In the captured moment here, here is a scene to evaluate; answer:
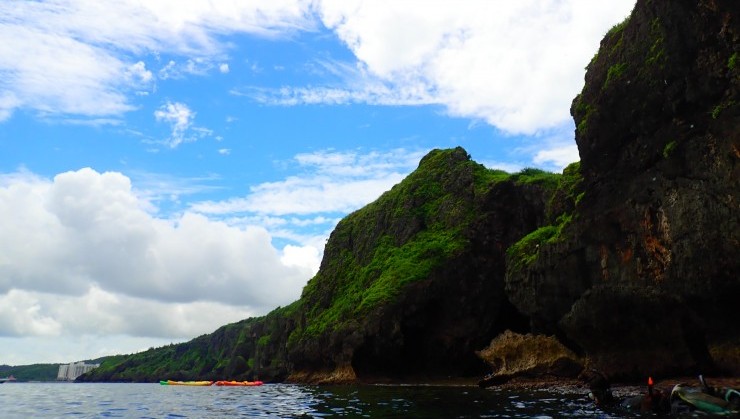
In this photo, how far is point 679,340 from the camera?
28.2 m

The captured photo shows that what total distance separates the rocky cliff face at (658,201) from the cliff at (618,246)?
0.26 feet

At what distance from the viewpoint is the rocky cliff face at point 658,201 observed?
81.1 ft

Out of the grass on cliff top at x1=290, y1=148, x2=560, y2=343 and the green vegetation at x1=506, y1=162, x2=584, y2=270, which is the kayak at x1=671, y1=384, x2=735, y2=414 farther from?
the grass on cliff top at x1=290, y1=148, x2=560, y2=343

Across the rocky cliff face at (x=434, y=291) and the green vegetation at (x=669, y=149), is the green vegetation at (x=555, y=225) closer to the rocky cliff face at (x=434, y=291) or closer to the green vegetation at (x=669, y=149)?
the green vegetation at (x=669, y=149)

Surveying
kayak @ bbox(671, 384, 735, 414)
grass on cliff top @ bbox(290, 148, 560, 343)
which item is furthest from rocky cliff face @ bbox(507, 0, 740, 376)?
grass on cliff top @ bbox(290, 148, 560, 343)

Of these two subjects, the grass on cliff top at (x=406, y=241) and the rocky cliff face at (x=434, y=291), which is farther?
the grass on cliff top at (x=406, y=241)

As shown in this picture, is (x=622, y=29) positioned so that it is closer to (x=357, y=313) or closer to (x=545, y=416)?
(x=545, y=416)

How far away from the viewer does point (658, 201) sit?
93.9 ft

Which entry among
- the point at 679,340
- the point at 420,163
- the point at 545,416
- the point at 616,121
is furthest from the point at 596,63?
the point at 420,163

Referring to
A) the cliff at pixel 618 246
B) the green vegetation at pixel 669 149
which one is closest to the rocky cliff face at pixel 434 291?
the cliff at pixel 618 246

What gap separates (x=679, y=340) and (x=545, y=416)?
15151 mm

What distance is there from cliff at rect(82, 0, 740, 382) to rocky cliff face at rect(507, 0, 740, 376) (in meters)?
0.08

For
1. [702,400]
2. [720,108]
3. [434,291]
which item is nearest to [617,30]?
[720,108]

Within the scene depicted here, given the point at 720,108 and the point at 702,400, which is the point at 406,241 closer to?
the point at 720,108
